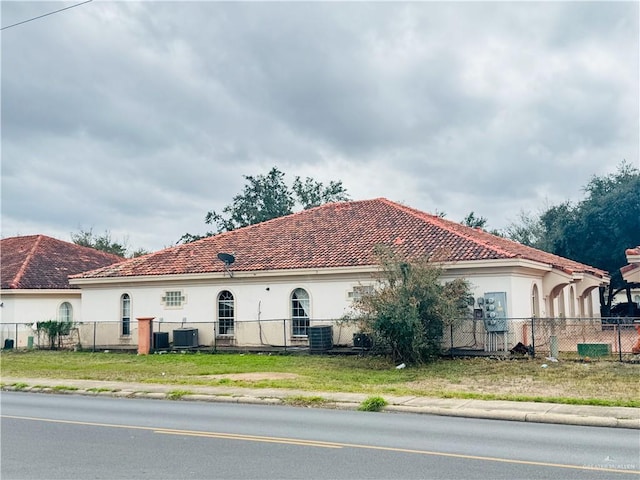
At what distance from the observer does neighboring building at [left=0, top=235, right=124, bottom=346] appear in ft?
110

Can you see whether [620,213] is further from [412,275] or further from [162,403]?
[162,403]

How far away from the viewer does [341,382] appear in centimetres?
1784

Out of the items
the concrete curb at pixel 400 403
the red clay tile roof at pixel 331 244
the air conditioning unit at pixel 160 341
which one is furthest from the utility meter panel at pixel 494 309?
the air conditioning unit at pixel 160 341

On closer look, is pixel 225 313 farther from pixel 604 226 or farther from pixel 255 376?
pixel 604 226

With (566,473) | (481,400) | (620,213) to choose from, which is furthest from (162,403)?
(620,213)

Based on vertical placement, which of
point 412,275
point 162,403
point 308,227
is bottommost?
point 162,403

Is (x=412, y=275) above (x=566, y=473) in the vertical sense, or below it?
above

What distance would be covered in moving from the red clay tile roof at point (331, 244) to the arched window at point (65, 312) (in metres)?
5.94

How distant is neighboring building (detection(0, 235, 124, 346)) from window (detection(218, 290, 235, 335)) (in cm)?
1053

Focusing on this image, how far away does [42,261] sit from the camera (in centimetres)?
3819

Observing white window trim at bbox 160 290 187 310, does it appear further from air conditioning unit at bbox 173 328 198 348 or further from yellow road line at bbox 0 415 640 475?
yellow road line at bbox 0 415 640 475

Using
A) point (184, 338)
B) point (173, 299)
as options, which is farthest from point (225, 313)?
point (173, 299)

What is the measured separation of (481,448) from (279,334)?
17.4 meters

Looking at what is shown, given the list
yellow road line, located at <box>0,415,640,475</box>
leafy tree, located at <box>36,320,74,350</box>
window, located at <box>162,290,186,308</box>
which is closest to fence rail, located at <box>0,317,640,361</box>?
leafy tree, located at <box>36,320,74,350</box>
